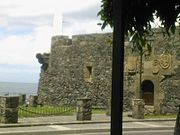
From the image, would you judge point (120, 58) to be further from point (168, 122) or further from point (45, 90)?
point (45, 90)

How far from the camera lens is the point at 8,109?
765 inches

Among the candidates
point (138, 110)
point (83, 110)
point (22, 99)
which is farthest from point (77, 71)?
point (83, 110)

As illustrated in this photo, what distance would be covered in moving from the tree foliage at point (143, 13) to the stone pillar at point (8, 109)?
13.7 meters

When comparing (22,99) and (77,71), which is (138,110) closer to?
(77,71)

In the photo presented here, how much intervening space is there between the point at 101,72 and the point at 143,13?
2660 cm

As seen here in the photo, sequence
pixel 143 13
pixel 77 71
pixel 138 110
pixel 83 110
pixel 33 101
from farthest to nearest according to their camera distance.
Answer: pixel 77 71
pixel 33 101
pixel 138 110
pixel 83 110
pixel 143 13

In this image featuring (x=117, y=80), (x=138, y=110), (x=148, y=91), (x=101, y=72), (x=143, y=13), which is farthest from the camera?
(x=101, y=72)

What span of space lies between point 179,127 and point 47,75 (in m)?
31.4

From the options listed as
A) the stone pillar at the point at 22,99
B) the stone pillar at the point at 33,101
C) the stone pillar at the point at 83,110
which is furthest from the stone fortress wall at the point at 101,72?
the stone pillar at the point at 83,110

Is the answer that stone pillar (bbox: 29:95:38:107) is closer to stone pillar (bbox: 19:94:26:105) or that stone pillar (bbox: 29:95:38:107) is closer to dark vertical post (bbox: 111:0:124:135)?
stone pillar (bbox: 19:94:26:105)

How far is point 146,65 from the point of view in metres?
29.2

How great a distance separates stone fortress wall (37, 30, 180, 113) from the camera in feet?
93.6

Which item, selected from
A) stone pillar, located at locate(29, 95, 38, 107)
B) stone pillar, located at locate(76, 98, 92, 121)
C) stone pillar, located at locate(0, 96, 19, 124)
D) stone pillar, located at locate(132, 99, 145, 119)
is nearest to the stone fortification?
stone pillar, located at locate(29, 95, 38, 107)

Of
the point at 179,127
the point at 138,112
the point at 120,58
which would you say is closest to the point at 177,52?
the point at 138,112
